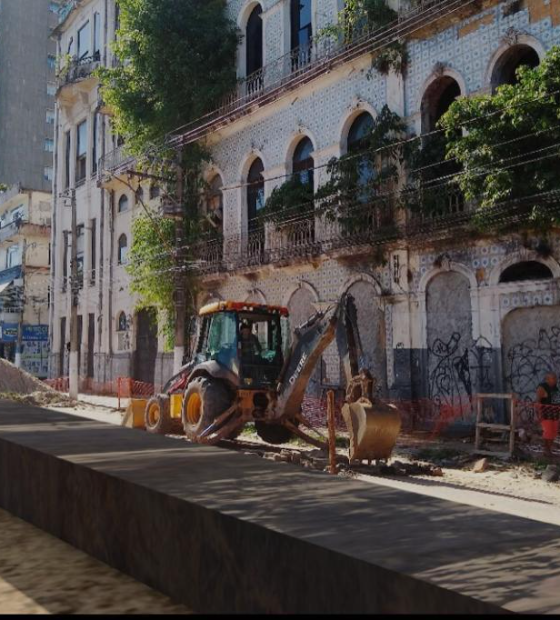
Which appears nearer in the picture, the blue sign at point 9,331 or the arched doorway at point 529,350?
the arched doorway at point 529,350

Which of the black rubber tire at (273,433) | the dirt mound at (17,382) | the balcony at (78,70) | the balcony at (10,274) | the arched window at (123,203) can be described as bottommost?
the black rubber tire at (273,433)

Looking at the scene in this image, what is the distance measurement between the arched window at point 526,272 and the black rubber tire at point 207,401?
668cm

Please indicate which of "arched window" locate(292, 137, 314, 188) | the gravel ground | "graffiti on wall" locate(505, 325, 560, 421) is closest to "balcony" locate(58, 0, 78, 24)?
"arched window" locate(292, 137, 314, 188)

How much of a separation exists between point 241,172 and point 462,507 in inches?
872

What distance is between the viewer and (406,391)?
693 inches

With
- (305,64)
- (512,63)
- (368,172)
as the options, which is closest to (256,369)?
(368,172)

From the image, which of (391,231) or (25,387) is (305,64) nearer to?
(391,231)

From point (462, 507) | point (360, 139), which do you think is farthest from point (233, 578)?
point (360, 139)

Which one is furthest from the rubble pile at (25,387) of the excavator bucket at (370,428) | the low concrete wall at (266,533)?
the low concrete wall at (266,533)

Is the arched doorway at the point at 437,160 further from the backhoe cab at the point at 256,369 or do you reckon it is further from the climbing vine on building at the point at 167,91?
the climbing vine on building at the point at 167,91

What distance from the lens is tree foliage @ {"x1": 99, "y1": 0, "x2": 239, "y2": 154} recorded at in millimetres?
24625

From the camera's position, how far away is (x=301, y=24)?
74.0 ft

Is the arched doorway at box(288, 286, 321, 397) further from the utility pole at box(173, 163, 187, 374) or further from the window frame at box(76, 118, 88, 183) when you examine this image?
the window frame at box(76, 118, 88, 183)

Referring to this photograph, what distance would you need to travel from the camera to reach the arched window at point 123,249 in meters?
31.7
